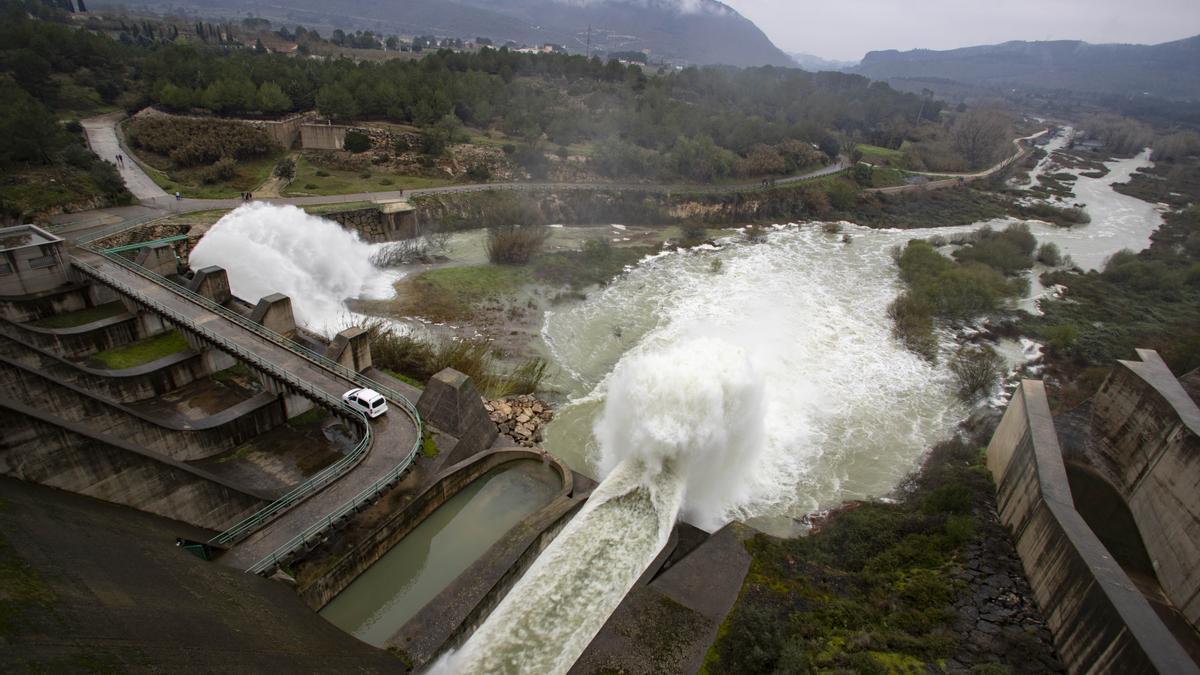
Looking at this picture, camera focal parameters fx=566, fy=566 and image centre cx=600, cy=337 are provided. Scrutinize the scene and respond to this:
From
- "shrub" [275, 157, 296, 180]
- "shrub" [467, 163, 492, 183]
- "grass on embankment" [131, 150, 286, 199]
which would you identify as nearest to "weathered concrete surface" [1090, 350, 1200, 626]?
"shrub" [467, 163, 492, 183]

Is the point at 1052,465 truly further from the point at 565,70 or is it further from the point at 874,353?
the point at 565,70

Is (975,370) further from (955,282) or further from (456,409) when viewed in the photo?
(456,409)

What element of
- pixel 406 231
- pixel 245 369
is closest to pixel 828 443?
pixel 245 369

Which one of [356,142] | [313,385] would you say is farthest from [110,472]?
[356,142]

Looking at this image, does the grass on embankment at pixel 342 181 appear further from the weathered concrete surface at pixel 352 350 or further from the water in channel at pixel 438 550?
the water in channel at pixel 438 550

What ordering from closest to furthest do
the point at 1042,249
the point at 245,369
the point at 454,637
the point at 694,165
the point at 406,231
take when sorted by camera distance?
the point at 454,637 → the point at 245,369 → the point at 406,231 → the point at 1042,249 → the point at 694,165

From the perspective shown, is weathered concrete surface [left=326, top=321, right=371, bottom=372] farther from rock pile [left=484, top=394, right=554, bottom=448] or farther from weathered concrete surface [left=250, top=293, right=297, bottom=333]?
rock pile [left=484, top=394, right=554, bottom=448]

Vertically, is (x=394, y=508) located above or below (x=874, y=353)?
above
